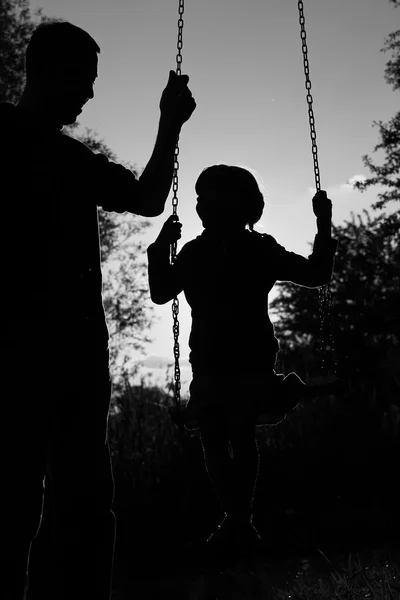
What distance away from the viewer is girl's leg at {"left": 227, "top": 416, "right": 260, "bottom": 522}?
9.21 feet

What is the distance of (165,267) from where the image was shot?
2822mm

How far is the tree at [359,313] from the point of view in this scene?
485 inches

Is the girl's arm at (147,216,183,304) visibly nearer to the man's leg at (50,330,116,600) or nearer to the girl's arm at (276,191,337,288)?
the girl's arm at (276,191,337,288)

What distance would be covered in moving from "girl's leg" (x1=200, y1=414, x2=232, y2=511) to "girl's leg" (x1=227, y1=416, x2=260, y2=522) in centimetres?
3

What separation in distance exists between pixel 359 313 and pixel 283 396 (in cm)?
1069

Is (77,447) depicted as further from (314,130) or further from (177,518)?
(177,518)

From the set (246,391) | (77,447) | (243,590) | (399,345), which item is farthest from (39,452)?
(399,345)

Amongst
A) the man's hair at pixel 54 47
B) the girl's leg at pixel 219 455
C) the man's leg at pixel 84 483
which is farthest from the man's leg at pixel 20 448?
the girl's leg at pixel 219 455

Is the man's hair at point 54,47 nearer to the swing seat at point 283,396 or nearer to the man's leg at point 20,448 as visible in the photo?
the man's leg at point 20,448

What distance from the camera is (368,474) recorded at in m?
7.28

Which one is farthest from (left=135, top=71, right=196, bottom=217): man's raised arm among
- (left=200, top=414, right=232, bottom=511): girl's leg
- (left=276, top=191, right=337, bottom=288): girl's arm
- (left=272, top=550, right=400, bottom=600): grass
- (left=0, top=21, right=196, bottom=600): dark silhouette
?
(left=272, top=550, right=400, bottom=600): grass

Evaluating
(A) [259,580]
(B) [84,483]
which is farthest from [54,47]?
(A) [259,580]

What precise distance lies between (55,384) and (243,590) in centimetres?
367

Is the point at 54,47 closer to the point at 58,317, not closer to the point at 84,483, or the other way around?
the point at 58,317
